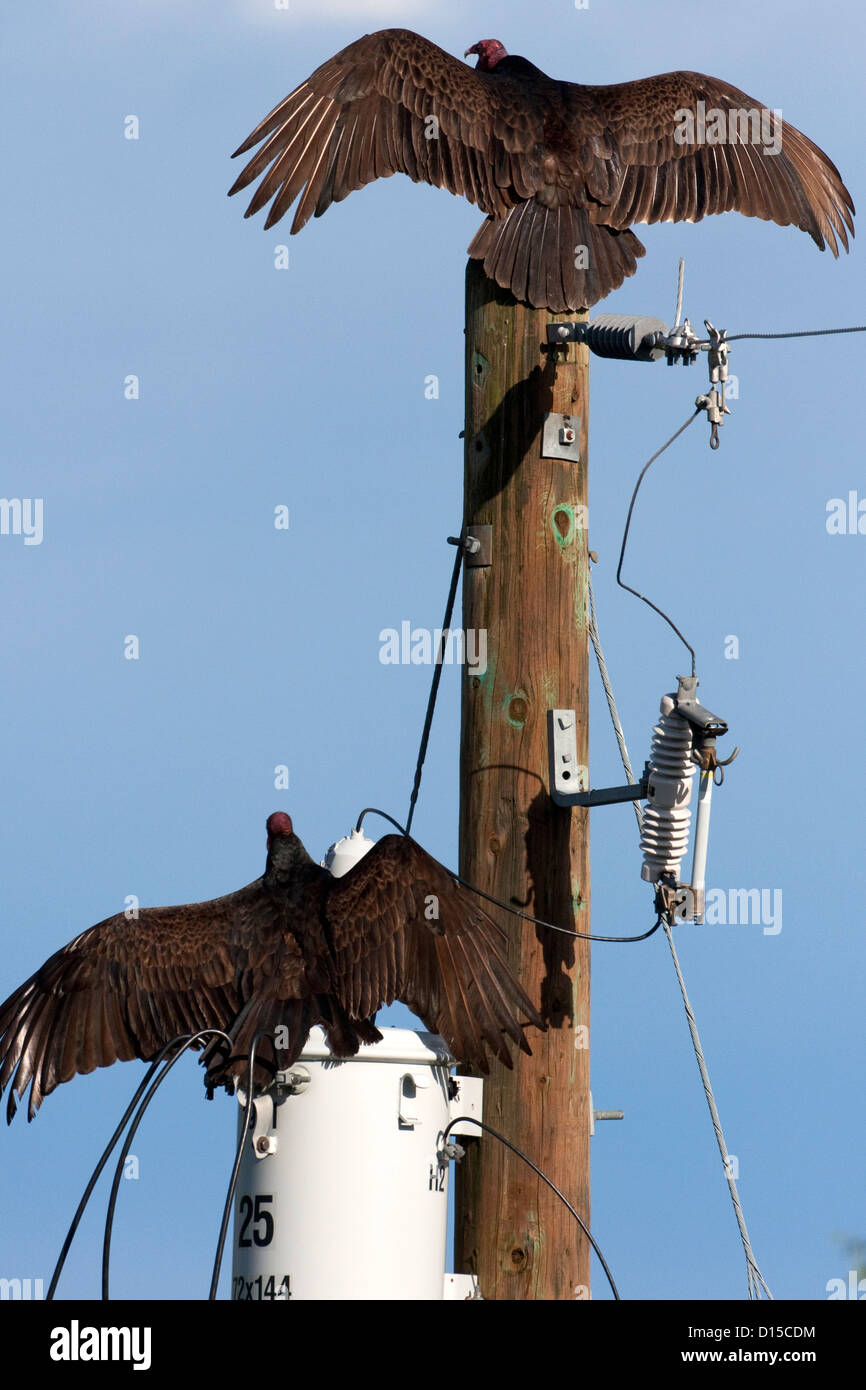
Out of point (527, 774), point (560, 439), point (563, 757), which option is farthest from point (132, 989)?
point (560, 439)

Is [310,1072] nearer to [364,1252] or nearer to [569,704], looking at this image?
[364,1252]

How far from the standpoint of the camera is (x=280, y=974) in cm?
592

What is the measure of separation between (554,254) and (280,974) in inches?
91.5

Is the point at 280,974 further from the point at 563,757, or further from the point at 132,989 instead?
the point at 563,757

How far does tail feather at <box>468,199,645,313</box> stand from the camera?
601cm

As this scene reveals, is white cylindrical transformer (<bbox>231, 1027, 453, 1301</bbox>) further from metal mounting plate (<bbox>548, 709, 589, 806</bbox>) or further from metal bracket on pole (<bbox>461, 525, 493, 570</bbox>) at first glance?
metal bracket on pole (<bbox>461, 525, 493, 570</bbox>)

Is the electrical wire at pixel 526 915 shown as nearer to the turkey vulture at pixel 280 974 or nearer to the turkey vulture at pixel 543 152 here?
the turkey vulture at pixel 280 974

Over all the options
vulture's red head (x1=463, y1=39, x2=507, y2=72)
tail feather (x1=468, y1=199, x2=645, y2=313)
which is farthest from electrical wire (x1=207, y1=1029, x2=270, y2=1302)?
vulture's red head (x1=463, y1=39, x2=507, y2=72)

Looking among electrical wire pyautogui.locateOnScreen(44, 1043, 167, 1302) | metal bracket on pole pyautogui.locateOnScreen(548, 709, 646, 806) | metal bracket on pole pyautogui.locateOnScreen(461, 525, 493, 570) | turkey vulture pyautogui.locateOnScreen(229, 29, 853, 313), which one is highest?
turkey vulture pyautogui.locateOnScreen(229, 29, 853, 313)

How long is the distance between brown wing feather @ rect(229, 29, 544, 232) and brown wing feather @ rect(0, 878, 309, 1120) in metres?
2.20

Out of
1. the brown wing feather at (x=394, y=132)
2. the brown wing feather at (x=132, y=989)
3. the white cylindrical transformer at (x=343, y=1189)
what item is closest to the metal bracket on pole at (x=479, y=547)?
the brown wing feather at (x=394, y=132)

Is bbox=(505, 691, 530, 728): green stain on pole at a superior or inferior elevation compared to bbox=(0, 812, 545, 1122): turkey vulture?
superior

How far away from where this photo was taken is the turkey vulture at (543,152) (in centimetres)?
635
